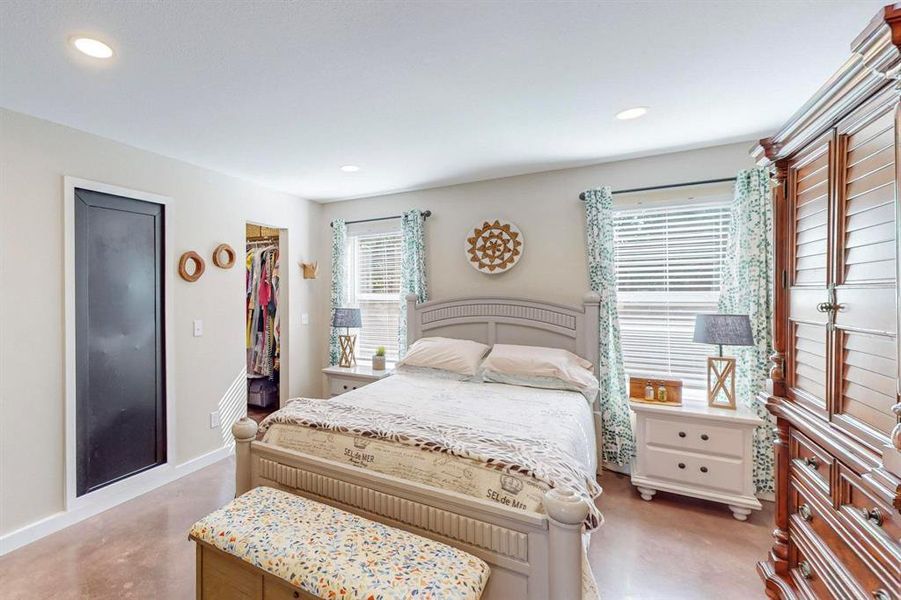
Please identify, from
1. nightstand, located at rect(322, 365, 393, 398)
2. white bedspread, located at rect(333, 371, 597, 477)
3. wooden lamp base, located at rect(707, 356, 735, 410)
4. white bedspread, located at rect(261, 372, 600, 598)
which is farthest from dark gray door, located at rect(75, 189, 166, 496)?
wooden lamp base, located at rect(707, 356, 735, 410)

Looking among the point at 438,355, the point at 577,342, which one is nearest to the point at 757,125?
the point at 577,342

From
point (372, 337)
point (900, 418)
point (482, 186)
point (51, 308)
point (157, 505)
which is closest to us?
point (900, 418)

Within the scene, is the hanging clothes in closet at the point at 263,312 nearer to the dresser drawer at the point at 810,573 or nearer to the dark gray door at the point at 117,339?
the dark gray door at the point at 117,339

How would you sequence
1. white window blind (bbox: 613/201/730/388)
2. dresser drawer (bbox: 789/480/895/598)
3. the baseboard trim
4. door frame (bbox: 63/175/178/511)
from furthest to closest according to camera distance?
white window blind (bbox: 613/201/730/388) → door frame (bbox: 63/175/178/511) → the baseboard trim → dresser drawer (bbox: 789/480/895/598)

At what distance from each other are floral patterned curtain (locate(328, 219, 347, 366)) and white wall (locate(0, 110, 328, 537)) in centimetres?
96

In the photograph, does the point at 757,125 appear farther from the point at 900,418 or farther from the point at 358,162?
the point at 358,162

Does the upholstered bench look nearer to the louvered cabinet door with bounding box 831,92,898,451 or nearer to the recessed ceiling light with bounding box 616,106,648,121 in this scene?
the louvered cabinet door with bounding box 831,92,898,451

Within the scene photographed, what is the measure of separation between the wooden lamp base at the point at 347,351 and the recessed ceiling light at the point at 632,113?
3155 mm

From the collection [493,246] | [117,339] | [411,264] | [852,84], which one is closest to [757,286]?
[852,84]

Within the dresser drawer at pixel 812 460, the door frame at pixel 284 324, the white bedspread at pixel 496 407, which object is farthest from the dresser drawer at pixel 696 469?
the door frame at pixel 284 324

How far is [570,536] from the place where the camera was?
119 centimetres

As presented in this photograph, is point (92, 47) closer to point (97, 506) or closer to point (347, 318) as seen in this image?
point (347, 318)

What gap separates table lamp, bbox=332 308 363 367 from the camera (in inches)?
153

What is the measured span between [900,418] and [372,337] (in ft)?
12.8
